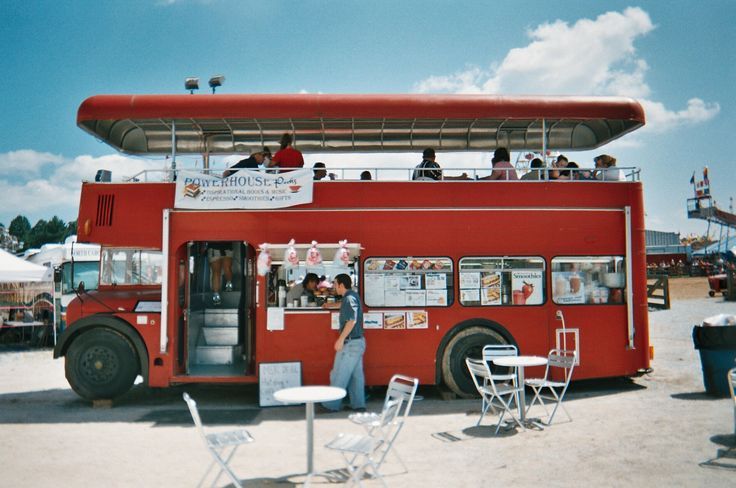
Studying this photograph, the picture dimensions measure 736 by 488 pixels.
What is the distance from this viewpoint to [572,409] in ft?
27.8

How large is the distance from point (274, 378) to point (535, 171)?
5.29 metres

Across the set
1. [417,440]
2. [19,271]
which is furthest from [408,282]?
[19,271]

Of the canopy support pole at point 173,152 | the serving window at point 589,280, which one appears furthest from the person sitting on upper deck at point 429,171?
the canopy support pole at point 173,152

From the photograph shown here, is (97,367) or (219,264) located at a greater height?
(219,264)

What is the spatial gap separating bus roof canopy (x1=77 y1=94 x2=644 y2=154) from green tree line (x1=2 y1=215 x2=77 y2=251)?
73.6 metres

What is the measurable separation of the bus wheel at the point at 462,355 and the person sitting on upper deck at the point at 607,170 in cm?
315

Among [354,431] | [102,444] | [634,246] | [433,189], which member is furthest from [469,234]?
[102,444]

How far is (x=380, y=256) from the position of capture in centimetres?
929

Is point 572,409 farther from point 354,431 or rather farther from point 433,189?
point 433,189

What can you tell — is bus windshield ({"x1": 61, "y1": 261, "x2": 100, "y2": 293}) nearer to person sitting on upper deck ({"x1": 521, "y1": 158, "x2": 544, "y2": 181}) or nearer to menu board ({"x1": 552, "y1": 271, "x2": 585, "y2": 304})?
person sitting on upper deck ({"x1": 521, "y1": 158, "x2": 544, "y2": 181})

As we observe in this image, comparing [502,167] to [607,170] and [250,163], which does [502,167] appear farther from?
[250,163]

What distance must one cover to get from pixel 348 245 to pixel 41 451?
4595 millimetres

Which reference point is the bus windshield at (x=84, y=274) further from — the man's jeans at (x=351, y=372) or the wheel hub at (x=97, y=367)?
the man's jeans at (x=351, y=372)

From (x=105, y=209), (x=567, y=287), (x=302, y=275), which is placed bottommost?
(x=567, y=287)
